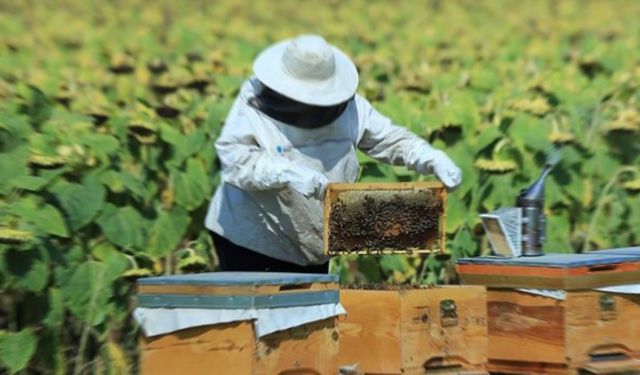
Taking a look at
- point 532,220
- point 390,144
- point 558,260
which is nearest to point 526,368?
point 558,260

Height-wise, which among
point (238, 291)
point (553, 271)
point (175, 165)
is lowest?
point (238, 291)

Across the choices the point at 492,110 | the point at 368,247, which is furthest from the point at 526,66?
the point at 368,247

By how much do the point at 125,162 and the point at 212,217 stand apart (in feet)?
3.26

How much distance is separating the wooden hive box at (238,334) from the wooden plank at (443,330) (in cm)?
34

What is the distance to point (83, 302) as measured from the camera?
220 inches

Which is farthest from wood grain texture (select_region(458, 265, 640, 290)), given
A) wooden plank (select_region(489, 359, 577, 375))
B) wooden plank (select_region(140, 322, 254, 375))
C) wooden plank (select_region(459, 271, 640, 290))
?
wooden plank (select_region(140, 322, 254, 375))

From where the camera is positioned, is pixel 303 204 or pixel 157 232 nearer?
pixel 303 204

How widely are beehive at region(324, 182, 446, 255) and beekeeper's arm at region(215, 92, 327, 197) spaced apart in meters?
0.25

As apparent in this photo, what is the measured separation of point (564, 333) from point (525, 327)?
173mm

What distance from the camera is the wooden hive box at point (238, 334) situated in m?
4.41

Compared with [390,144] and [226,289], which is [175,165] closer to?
[390,144]

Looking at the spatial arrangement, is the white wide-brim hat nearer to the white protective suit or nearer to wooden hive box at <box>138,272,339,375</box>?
the white protective suit

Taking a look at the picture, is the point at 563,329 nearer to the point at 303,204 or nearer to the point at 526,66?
the point at 303,204

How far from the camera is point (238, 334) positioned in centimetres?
441
